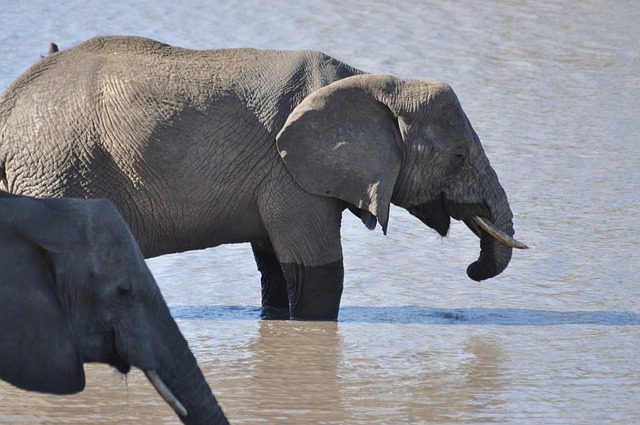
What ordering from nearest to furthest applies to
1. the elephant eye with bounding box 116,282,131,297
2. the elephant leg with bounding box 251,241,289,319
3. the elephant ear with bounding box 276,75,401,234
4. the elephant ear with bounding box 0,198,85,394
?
the elephant ear with bounding box 0,198,85,394, the elephant eye with bounding box 116,282,131,297, the elephant ear with bounding box 276,75,401,234, the elephant leg with bounding box 251,241,289,319

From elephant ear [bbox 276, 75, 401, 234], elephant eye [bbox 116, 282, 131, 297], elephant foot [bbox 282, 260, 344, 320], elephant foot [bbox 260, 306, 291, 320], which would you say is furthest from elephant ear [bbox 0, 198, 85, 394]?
elephant foot [bbox 260, 306, 291, 320]

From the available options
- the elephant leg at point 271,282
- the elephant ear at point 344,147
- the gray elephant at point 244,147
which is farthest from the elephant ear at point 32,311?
the elephant leg at point 271,282

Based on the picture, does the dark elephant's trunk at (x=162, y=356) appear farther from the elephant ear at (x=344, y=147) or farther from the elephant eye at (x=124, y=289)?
the elephant ear at (x=344, y=147)

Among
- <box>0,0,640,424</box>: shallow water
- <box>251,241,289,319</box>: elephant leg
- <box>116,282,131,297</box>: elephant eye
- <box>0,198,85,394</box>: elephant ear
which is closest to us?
<box>0,198,85,394</box>: elephant ear

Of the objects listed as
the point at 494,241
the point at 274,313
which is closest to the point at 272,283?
the point at 274,313

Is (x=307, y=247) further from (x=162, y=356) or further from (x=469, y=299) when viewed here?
(x=162, y=356)

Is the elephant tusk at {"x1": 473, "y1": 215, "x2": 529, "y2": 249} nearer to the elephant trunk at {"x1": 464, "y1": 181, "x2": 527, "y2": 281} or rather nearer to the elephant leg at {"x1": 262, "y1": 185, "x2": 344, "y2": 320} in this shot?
the elephant trunk at {"x1": 464, "y1": 181, "x2": 527, "y2": 281}

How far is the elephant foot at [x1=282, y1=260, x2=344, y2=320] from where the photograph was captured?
8.29 m

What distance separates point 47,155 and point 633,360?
296 centimetres

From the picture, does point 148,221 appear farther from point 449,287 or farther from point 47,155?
point 449,287

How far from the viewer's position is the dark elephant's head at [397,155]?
26.8 ft

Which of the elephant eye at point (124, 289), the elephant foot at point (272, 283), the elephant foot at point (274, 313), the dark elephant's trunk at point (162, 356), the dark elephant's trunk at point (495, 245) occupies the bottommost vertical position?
the elephant foot at point (274, 313)

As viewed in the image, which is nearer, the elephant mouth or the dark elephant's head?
the dark elephant's head

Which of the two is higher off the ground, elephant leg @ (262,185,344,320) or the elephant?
the elephant
